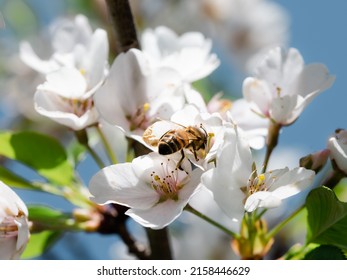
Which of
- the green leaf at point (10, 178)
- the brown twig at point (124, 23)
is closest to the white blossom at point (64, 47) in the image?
the brown twig at point (124, 23)

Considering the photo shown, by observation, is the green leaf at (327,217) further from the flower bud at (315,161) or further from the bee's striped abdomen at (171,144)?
the bee's striped abdomen at (171,144)

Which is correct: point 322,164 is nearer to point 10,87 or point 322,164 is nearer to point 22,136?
point 22,136

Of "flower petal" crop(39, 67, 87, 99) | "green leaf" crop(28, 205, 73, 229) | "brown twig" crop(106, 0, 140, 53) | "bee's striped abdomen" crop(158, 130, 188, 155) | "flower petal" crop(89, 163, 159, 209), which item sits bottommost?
"green leaf" crop(28, 205, 73, 229)

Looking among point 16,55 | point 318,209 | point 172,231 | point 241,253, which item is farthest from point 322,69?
point 16,55

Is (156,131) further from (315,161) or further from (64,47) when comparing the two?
(64,47)

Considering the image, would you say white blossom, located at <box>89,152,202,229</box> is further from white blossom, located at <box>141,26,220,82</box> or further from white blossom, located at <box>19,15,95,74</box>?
white blossom, located at <box>19,15,95,74</box>

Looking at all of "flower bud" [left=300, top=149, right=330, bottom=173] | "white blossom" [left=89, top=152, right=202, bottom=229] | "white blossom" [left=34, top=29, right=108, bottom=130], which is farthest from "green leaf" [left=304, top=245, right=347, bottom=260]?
"white blossom" [left=34, top=29, right=108, bottom=130]

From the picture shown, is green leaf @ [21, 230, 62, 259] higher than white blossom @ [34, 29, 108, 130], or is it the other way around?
white blossom @ [34, 29, 108, 130]
